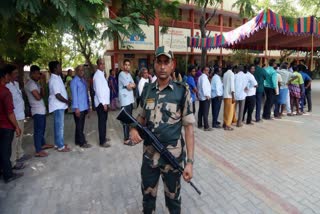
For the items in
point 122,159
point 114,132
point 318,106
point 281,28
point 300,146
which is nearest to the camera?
point 122,159


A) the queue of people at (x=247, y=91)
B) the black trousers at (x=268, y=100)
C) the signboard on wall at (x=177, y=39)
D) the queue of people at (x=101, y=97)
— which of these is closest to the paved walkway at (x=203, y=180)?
the queue of people at (x=101, y=97)

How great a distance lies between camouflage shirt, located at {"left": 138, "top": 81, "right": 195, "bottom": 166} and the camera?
2014 millimetres

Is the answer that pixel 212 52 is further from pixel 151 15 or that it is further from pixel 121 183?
pixel 121 183

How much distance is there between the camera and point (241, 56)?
70.4 ft

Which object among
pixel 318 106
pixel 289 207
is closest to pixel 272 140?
pixel 289 207

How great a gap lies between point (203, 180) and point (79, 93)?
305 centimetres

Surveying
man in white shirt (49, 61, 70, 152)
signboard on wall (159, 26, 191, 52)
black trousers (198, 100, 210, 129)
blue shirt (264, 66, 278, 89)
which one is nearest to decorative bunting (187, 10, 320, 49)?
blue shirt (264, 66, 278, 89)

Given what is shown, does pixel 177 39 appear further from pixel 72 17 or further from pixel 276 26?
pixel 72 17

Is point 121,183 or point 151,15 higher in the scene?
point 151,15

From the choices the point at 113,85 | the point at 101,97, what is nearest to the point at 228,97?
the point at 101,97

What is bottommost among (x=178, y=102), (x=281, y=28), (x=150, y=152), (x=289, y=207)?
(x=289, y=207)

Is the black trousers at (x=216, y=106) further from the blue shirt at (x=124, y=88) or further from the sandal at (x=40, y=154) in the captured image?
the sandal at (x=40, y=154)

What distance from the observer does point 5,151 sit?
3430 mm

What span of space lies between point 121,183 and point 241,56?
20551mm
